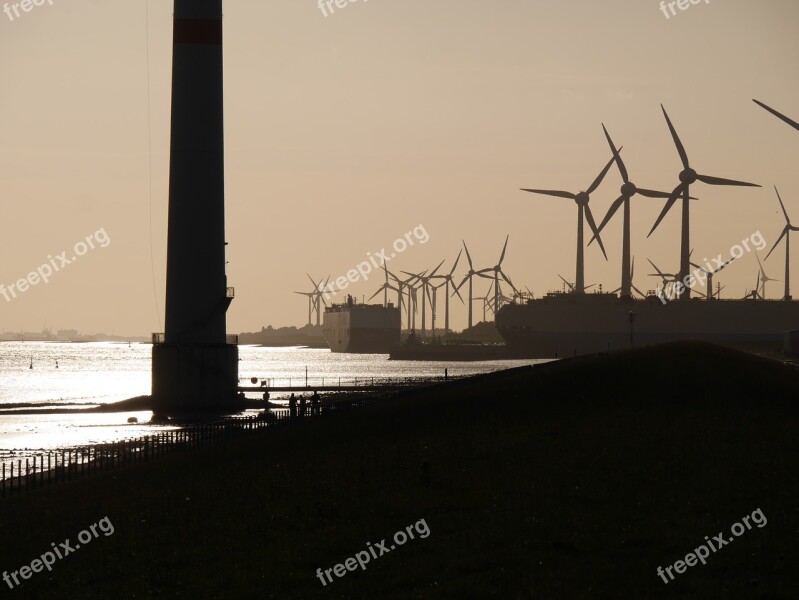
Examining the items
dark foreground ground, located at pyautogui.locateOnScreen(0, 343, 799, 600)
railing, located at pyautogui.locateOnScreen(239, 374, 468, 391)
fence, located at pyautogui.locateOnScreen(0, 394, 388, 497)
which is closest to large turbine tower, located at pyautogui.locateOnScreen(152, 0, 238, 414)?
fence, located at pyautogui.locateOnScreen(0, 394, 388, 497)

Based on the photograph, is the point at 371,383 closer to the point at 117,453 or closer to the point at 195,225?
the point at 195,225

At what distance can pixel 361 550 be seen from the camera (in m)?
25.3

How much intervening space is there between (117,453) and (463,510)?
25.9m

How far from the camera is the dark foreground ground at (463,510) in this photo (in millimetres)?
22797

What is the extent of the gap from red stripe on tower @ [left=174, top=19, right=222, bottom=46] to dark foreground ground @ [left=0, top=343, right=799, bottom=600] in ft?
120

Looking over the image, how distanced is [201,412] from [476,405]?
3088cm

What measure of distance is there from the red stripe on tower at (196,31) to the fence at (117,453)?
938 inches

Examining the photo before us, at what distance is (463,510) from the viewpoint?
28062 millimetres

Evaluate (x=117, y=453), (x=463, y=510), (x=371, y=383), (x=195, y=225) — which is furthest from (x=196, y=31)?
(x=371, y=383)

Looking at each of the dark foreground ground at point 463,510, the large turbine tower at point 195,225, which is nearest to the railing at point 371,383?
the large turbine tower at point 195,225

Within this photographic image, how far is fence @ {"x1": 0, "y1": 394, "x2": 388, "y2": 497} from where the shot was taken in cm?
4338

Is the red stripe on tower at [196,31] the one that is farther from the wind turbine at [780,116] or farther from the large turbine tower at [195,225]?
the wind turbine at [780,116]

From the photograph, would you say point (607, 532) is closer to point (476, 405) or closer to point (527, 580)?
point (527, 580)

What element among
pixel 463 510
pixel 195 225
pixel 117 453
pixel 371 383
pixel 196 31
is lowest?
pixel 117 453
